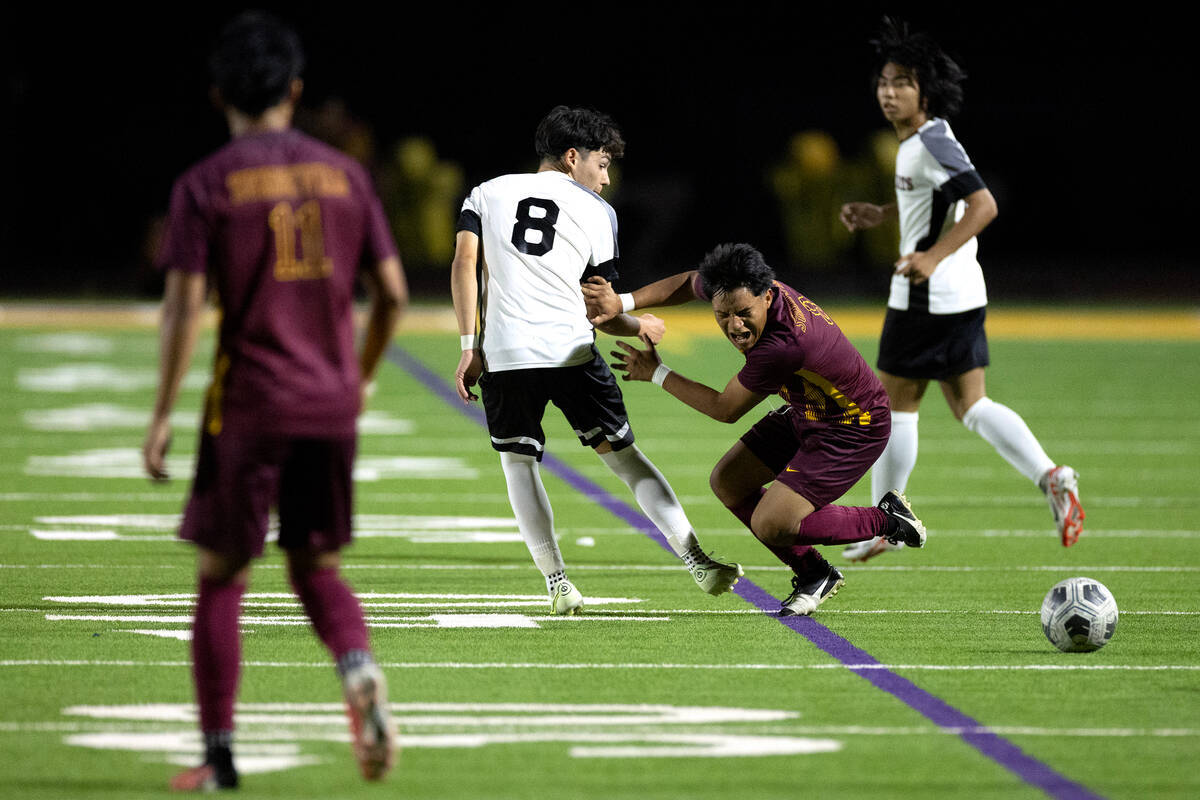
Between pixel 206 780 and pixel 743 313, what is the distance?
281cm

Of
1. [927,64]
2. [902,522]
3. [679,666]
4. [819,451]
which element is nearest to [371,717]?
[679,666]

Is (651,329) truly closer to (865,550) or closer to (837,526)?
(837,526)

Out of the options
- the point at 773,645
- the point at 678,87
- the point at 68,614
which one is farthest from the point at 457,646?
the point at 678,87

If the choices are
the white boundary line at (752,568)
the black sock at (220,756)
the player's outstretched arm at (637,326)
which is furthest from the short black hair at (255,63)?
the white boundary line at (752,568)

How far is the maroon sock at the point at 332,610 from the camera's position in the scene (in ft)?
13.2

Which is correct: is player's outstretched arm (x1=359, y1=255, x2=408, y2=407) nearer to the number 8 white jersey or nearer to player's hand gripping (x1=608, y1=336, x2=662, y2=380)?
player's hand gripping (x1=608, y1=336, x2=662, y2=380)

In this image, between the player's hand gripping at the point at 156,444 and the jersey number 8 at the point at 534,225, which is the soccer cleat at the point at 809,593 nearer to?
the jersey number 8 at the point at 534,225

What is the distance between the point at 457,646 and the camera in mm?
5836

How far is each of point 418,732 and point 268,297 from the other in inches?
51.7

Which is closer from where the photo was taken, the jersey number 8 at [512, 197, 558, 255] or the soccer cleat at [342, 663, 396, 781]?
the soccer cleat at [342, 663, 396, 781]

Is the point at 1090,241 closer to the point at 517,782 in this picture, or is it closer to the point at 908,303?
the point at 908,303

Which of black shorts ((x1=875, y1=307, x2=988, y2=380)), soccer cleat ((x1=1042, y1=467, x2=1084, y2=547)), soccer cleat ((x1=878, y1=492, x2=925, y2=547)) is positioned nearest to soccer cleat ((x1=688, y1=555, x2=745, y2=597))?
soccer cleat ((x1=878, y1=492, x2=925, y2=547))

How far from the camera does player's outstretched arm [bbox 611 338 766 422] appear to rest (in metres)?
6.17

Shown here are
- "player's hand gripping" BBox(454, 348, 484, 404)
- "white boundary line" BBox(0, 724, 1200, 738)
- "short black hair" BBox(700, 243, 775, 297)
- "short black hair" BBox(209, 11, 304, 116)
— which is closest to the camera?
"short black hair" BBox(209, 11, 304, 116)
